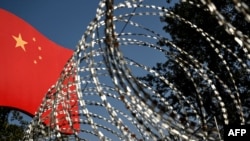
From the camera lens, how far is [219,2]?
23.9 metres

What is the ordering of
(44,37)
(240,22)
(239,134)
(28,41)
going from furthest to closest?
(240,22) < (44,37) < (28,41) < (239,134)

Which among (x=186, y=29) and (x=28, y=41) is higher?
(x=186, y=29)

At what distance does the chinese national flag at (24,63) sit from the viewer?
16.8m

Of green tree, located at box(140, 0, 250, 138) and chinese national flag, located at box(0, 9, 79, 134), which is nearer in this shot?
chinese national flag, located at box(0, 9, 79, 134)

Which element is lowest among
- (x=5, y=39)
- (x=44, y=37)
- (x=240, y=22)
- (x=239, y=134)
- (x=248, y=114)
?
(x=239, y=134)

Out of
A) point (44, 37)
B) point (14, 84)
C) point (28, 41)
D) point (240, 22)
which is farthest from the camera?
point (240, 22)

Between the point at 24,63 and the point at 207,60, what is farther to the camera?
the point at 207,60

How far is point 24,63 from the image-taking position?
18578mm

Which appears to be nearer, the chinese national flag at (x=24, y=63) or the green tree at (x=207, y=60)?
the chinese national flag at (x=24, y=63)

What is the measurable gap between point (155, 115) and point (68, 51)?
18.2 metres

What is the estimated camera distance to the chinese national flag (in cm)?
1680

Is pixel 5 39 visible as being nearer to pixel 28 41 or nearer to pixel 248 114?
pixel 28 41

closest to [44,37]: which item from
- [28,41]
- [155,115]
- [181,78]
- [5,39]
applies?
[28,41]

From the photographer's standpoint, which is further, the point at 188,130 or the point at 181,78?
the point at 181,78
